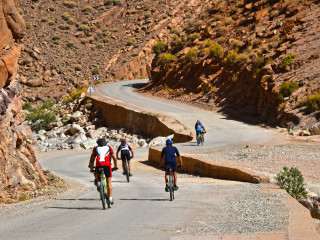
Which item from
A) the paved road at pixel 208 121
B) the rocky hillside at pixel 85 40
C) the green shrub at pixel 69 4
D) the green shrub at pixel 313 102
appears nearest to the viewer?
the paved road at pixel 208 121

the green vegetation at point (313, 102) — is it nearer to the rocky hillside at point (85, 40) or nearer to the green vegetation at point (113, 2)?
the rocky hillside at point (85, 40)

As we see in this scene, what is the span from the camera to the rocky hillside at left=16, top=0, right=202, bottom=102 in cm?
7969

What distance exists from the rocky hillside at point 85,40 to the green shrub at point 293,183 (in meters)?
61.5

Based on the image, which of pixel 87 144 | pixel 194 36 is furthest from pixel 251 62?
pixel 87 144

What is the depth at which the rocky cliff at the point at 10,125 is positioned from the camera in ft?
46.6

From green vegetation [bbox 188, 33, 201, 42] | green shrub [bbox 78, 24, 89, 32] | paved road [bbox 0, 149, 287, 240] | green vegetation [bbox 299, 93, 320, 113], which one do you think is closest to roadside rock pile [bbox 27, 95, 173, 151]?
green vegetation [bbox 299, 93, 320, 113]

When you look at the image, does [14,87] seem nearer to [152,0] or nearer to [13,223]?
[13,223]

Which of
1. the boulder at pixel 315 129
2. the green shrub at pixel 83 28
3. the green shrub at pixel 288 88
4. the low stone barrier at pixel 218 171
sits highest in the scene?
the green shrub at pixel 83 28

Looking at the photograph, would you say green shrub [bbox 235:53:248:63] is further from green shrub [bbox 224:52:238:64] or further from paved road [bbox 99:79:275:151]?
paved road [bbox 99:79:275:151]

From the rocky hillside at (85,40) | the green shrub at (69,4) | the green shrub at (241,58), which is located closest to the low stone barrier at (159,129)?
the green shrub at (241,58)

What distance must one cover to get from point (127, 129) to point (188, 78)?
1360 cm

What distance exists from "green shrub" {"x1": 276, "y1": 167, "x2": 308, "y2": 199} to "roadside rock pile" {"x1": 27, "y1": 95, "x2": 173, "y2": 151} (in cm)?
2023

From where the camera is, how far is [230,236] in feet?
25.7

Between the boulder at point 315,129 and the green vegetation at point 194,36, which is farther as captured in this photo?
the green vegetation at point 194,36
